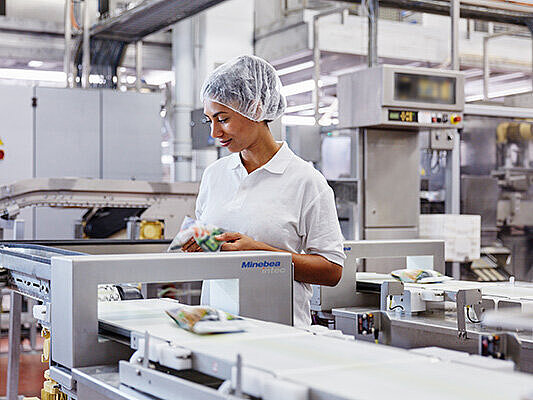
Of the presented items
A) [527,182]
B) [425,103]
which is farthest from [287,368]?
[527,182]

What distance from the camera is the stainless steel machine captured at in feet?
12.5

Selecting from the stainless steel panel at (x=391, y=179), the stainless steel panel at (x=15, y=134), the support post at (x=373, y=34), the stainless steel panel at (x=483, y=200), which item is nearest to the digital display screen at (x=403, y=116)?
the stainless steel panel at (x=391, y=179)

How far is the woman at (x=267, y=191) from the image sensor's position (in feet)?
5.72

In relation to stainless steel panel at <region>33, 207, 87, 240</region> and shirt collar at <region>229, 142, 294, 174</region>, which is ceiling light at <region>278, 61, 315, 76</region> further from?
shirt collar at <region>229, 142, 294, 174</region>

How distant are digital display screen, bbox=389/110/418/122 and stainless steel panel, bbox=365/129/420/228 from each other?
205mm

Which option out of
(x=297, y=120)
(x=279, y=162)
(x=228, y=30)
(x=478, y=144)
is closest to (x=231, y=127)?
(x=279, y=162)

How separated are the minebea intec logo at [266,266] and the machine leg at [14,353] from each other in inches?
70.1

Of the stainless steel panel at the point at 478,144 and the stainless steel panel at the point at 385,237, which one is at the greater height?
the stainless steel panel at the point at 478,144

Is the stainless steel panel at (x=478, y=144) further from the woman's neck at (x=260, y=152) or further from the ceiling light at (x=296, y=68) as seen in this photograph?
the woman's neck at (x=260, y=152)

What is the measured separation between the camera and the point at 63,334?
4.34 ft

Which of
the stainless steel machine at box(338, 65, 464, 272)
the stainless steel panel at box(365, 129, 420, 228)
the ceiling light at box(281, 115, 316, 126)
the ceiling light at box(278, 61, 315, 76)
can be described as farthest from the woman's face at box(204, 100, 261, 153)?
the ceiling light at box(281, 115, 316, 126)

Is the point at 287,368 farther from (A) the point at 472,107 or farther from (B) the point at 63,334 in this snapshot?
(A) the point at 472,107

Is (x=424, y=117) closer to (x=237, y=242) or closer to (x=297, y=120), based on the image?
(x=237, y=242)

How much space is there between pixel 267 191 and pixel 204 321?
0.60 metres
